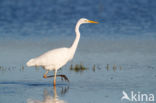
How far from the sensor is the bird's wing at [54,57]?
1239cm

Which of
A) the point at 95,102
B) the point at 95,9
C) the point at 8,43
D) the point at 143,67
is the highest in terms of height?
the point at 95,9

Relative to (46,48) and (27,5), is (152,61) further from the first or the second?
(27,5)

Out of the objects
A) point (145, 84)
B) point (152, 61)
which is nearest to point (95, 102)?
point (145, 84)

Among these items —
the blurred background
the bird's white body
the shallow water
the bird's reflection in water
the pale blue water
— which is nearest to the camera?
the bird's reflection in water

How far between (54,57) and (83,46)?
5597mm

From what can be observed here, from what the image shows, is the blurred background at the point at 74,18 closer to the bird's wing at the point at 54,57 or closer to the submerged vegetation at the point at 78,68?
the submerged vegetation at the point at 78,68

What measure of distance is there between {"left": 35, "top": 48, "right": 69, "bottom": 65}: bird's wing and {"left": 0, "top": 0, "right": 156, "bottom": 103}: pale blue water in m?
0.53

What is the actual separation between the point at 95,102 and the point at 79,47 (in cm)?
850

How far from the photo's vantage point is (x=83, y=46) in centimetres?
1797

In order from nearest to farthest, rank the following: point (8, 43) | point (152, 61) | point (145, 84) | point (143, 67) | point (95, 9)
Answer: point (145, 84) → point (143, 67) → point (152, 61) → point (8, 43) → point (95, 9)

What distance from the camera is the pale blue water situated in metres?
10.6

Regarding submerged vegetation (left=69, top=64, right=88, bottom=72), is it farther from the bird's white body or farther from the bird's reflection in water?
the bird's reflection in water

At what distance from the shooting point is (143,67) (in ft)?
45.2

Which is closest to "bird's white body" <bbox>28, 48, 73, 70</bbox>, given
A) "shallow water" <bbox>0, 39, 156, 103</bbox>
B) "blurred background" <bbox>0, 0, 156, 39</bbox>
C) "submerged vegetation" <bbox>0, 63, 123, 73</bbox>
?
"shallow water" <bbox>0, 39, 156, 103</bbox>
